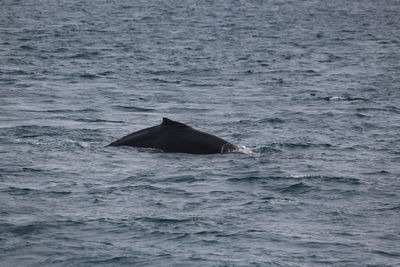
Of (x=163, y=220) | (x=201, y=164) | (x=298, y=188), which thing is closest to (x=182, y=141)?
(x=201, y=164)

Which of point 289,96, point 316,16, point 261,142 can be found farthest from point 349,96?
point 316,16

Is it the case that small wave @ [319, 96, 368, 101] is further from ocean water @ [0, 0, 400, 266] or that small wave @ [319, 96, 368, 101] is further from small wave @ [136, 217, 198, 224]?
small wave @ [136, 217, 198, 224]

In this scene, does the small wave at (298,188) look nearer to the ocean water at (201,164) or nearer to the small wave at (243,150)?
the ocean water at (201,164)

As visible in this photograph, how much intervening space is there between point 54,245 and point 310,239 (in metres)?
3.84

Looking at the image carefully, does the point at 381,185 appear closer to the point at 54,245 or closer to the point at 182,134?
the point at 182,134

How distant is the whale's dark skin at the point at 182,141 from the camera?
1905 centimetres

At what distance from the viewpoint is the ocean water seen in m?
13.3

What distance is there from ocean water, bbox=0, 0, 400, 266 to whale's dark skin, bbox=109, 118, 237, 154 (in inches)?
13.7

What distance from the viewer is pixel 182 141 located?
1908 centimetres

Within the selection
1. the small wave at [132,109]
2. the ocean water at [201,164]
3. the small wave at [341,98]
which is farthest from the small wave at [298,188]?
the small wave at [341,98]

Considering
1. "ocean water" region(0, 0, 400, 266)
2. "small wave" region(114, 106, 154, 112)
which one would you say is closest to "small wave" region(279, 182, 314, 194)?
"ocean water" region(0, 0, 400, 266)

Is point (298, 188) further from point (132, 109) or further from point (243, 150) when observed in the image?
point (132, 109)

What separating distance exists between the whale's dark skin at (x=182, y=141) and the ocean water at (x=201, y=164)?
35cm

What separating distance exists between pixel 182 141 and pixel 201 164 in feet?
3.30
